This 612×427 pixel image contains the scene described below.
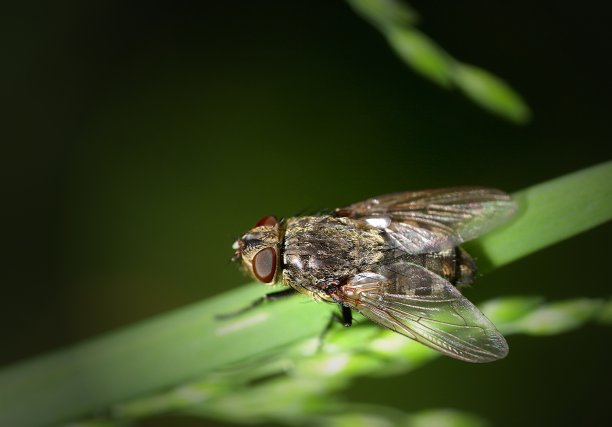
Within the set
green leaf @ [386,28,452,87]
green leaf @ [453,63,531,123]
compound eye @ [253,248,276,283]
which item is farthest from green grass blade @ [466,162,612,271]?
compound eye @ [253,248,276,283]

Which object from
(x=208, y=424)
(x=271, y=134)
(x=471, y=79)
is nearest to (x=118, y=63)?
(x=271, y=134)

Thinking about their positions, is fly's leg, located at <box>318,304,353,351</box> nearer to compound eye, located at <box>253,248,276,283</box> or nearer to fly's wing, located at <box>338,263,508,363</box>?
fly's wing, located at <box>338,263,508,363</box>

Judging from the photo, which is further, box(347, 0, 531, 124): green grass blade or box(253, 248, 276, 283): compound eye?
box(253, 248, 276, 283): compound eye

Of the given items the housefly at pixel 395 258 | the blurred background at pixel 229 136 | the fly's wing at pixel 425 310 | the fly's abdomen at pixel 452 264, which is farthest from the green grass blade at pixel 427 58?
the blurred background at pixel 229 136

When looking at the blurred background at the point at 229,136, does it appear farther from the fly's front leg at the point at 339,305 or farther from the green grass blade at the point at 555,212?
the green grass blade at the point at 555,212

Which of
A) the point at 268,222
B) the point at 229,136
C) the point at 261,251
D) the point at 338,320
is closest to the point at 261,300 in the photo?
the point at 338,320

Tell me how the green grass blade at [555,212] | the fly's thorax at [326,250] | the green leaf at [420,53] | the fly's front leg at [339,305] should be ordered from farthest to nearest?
1. the fly's thorax at [326,250]
2. the fly's front leg at [339,305]
3. the green leaf at [420,53]
4. the green grass blade at [555,212]
